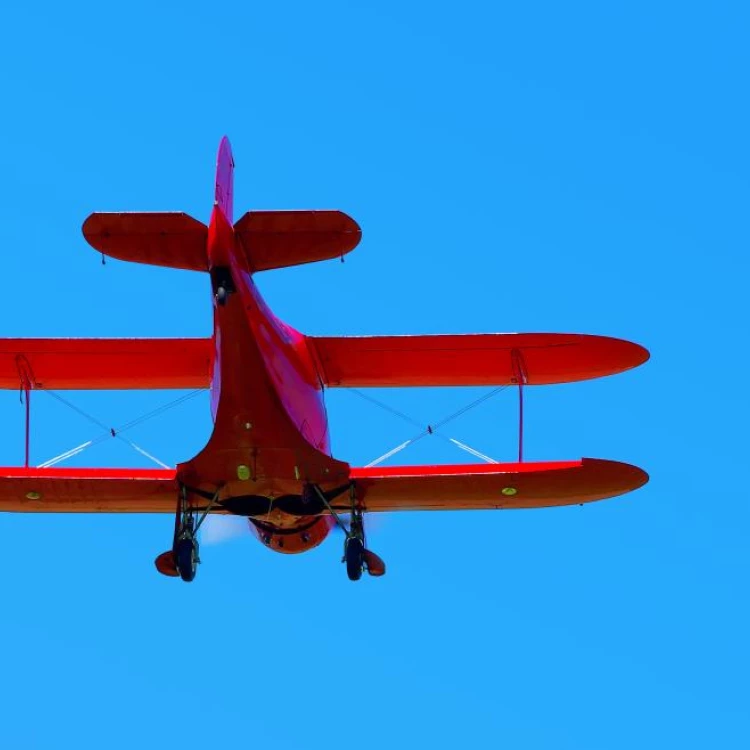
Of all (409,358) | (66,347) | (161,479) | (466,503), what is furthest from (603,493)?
(66,347)

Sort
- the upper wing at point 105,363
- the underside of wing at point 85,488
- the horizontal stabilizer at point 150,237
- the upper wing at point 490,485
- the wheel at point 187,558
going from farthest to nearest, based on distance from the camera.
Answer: the upper wing at point 105,363, the underside of wing at point 85,488, the upper wing at point 490,485, the wheel at point 187,558, the horizontal stabilizer at point 150,237

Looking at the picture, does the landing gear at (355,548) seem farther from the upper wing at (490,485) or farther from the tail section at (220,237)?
the tail section at (220,237)

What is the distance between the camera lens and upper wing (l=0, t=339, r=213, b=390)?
1026 inches

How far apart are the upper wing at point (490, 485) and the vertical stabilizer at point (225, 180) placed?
345 cm

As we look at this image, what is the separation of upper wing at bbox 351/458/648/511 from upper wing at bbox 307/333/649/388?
1893mm

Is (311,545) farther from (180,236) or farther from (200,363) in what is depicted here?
(180,236)

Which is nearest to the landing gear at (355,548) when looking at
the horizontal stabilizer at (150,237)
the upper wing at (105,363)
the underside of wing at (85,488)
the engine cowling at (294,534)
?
the engine cowling at (294,534)

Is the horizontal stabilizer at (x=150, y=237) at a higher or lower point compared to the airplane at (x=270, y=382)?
higher

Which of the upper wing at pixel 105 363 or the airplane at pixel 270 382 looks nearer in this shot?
the airplane at pixel 270 382

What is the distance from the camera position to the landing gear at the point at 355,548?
78.7 ft

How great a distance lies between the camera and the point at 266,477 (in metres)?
23.6

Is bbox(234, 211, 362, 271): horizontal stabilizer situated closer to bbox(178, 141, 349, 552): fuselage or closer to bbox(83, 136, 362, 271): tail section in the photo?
bbox(83, 136, 362, 271): tail section

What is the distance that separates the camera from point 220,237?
2186 cm

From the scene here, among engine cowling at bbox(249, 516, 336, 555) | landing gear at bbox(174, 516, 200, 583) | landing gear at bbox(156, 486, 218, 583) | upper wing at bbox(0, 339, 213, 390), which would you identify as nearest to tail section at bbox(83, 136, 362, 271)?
landing gear at bbox(156, 486, 218, 583)
